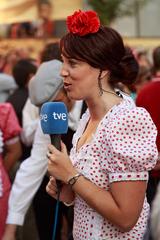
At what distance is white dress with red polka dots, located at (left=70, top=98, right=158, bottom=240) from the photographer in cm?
184

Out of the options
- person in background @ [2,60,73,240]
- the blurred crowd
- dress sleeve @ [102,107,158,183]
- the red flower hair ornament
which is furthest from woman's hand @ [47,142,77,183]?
person in background @ [2,60,73,240]

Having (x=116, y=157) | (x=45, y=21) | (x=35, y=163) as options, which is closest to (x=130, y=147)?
(x=116, y=157)

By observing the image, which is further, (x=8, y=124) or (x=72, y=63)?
(x=8, y=124)

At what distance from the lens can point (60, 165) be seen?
6.12ft

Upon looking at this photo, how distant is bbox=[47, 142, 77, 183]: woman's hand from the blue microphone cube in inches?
2.2

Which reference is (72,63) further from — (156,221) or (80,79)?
(156,221)

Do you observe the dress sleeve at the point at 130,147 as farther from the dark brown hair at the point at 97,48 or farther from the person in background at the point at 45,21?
the person in background at the point at 45,21

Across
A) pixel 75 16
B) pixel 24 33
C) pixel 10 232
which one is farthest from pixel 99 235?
pixel 24 33

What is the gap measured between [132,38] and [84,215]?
1139 centimetres

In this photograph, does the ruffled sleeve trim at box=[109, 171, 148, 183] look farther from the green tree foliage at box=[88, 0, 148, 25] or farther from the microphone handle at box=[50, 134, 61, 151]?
the green tree foliage at box=[88, 0, 148, 25]

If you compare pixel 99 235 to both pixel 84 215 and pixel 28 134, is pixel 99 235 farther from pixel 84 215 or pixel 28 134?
pixel 28 134

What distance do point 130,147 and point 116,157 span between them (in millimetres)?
51

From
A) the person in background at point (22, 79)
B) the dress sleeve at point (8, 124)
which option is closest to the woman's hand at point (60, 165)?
the dress sleeve at point (8, 124)

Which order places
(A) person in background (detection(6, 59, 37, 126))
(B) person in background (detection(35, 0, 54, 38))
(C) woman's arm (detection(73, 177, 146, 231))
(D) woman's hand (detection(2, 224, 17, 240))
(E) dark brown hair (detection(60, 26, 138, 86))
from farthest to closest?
(B) person in background (detection(35, 0, 54, 38))
(A) person in background (detection(6, 59, 37, 126))
(D) woman's hand (detection(2, 224, 17, 240))
(E) dark brown hair (detection(60, 26, 138, 86))
(C) woman's arm (detection(73, 177, 146, 231))
